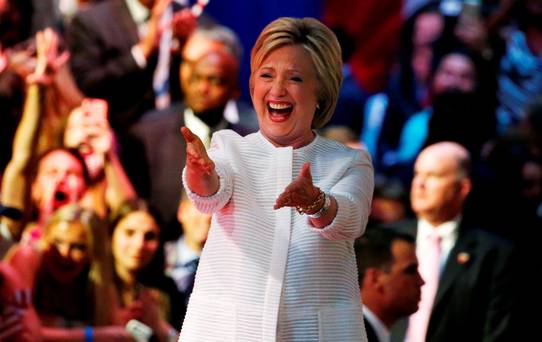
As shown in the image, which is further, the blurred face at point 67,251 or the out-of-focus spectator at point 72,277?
the blurred face at point 67,251

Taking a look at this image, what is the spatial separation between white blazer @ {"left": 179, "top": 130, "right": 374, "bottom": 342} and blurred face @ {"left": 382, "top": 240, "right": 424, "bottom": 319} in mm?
1621

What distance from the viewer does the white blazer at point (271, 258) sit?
3.56 m

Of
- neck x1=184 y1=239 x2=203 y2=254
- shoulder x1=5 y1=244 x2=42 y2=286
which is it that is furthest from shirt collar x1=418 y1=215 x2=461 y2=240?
shoulder x1=5 y1=244 x2=42 y2=286

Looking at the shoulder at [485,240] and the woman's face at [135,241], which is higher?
the shoulder at [485,240]

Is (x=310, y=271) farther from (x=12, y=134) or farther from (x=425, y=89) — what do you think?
(x=425, y=89)

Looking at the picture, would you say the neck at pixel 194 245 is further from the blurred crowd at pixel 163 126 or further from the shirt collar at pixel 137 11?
the shirt collar at pixel 137 11

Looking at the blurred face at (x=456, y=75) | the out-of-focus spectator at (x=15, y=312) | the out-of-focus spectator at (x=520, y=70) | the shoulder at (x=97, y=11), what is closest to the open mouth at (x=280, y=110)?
Result: the out-of-focus spectator at (x=15, y=312)

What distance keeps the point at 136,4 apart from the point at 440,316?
2582mm

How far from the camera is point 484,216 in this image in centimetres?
795

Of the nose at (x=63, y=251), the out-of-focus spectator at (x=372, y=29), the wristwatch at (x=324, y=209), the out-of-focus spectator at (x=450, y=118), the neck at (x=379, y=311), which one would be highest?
the out-of-focus spectator at (x=372, y=29)

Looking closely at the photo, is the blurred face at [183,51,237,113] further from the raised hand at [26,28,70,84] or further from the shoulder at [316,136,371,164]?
the shoulder at [316,136,371,164]

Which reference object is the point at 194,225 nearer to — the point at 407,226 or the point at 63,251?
the point at 63,251

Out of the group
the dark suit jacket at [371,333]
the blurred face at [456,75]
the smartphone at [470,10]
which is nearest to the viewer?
the dark suit jacket at [371,333]

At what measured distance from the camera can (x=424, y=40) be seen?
887cm
